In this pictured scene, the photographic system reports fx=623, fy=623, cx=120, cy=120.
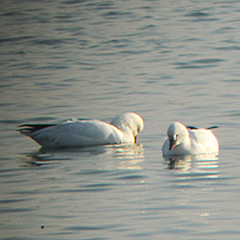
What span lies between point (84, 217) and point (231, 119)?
5.51 metres

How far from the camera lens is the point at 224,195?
6.73 metres

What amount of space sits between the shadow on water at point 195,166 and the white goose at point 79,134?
5.13ft

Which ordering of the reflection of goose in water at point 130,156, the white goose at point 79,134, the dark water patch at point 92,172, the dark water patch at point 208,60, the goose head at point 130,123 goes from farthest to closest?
the dark water patch at point 208,60 → the goose head at point 130,123 → the white goose at point 79,134 → the reflection of goose in water at point 130,156 → the dark water patch at point 92,172

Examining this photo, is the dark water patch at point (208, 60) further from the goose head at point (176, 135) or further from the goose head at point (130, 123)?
the goose head at point (176, 135)

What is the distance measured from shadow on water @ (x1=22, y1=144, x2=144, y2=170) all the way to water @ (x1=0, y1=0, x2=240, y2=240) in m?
0.02

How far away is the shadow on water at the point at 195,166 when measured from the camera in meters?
7.71

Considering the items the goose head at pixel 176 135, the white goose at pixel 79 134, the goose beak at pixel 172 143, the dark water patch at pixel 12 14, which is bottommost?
the goose beak at pixel 172 143

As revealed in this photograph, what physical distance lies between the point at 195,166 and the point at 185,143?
0.87 meters

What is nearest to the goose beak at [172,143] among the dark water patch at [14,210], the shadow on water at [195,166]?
the shadow on water at [195,166]

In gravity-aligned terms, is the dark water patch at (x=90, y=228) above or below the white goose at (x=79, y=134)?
below

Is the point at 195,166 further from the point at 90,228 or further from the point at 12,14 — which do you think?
the point at 12,14

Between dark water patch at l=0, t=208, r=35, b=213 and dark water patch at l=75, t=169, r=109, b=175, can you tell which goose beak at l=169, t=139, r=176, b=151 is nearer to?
dark water patch at l=75, t=169, r=109, b=175

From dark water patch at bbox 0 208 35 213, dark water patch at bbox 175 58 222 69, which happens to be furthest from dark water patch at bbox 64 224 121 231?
dark water patch at bbox 175 58 222 69

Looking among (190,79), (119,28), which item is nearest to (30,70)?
(190,79)
